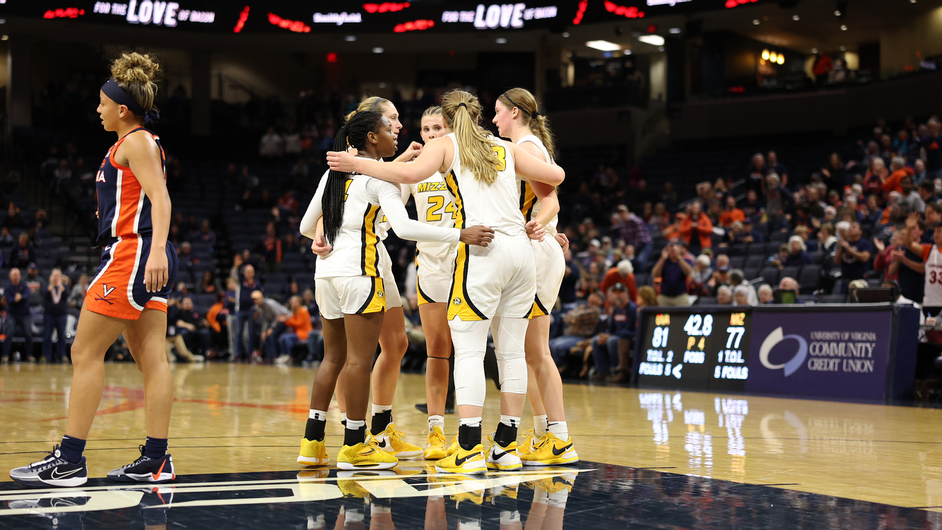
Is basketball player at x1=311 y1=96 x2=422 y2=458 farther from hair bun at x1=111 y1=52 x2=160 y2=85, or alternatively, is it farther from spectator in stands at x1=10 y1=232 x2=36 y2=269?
spectator in stands at x1=10 y1=232 x2=36 y2=269

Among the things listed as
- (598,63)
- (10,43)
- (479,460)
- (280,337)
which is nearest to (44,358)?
(280,337)

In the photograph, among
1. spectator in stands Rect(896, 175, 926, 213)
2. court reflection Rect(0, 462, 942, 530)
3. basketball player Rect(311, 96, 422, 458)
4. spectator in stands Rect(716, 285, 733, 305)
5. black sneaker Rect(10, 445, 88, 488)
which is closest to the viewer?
court reflection Rect(0, 462, 942, 530)

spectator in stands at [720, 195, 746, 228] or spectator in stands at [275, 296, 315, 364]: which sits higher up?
spectator in stands at [720, 195, 746, 228]

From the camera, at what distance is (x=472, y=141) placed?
14.0ft

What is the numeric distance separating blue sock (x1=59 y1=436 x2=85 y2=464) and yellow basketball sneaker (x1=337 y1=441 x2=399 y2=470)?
3.78ft

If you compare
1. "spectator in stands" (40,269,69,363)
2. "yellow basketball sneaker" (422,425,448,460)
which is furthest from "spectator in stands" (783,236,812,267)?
"spectator in stands" (40,269,69,363)

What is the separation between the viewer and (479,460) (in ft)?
13.7

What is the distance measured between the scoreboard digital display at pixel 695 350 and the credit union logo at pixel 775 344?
224 mm

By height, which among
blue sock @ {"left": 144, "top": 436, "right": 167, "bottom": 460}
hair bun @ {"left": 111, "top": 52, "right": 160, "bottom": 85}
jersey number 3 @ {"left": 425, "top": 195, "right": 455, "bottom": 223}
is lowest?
blue sock @ {"left": 144, "top": 436, "right": 167, "bottom": 460}

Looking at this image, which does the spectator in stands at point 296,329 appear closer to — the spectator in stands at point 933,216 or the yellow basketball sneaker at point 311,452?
the spectator in stands at point 933,216

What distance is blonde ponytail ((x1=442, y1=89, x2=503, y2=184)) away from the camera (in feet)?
13.8

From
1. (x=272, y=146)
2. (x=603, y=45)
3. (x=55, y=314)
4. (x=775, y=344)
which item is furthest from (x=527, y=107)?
(x=603, y=45)

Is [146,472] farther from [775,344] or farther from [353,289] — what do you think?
[775,344]

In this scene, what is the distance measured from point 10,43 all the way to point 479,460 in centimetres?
2401
